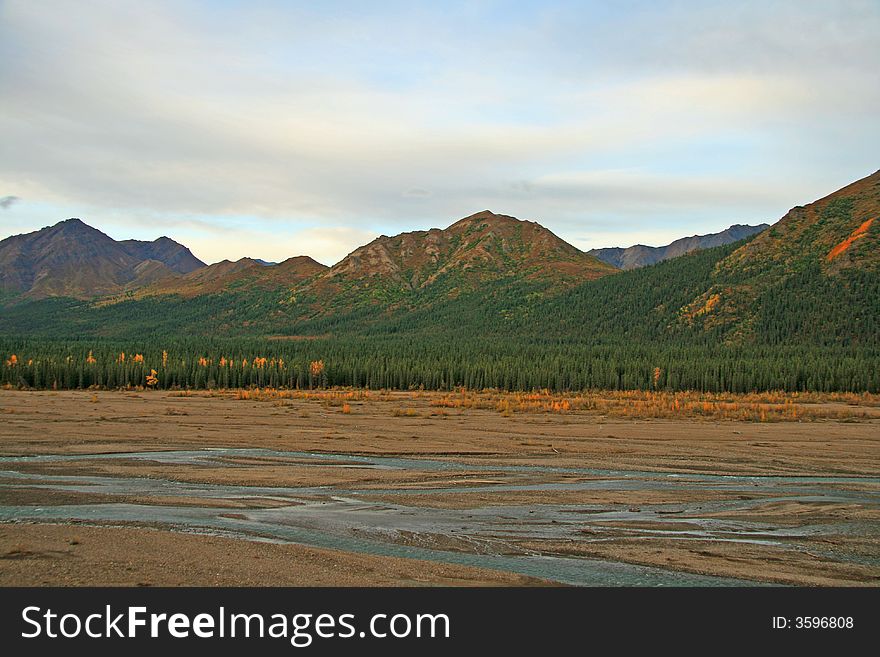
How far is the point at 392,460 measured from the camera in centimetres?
2786

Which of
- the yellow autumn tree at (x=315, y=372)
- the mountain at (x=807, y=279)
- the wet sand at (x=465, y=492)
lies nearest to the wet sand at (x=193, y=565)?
the wet sand at (x=465, y=492)

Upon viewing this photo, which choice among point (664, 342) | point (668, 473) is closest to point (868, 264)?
point (664, 342)

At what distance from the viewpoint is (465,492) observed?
21.4 metres

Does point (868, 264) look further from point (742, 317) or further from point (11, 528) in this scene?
point (11, 528)

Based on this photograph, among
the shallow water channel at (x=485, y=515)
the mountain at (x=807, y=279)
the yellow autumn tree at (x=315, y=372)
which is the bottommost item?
the shallow water channel at (x=485, y=515)

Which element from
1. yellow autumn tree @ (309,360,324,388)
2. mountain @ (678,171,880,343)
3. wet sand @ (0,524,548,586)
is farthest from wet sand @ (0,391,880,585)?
mountain @ (678,171,880,343)

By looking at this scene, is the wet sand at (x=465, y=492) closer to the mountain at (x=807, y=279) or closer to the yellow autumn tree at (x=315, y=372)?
the yellow autumn tree at (x=315, y=372)

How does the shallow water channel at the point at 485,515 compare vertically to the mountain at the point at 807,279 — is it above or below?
below

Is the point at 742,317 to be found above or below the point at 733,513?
above

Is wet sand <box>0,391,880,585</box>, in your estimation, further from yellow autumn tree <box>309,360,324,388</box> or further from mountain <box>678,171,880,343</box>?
mountain <box>678,171,880,343</box>

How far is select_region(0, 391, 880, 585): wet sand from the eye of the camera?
13.5 meters

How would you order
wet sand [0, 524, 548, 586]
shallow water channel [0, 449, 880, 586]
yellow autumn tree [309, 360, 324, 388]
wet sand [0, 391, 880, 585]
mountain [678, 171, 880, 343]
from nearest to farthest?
wet sand [0, 524, 548, 586], wet sand [0, 391, 880, 585], shallow water channel [0, 449, 880, 586], yellow autumn tree [309, 360, 324, 388], mountain [678, 171, 880, 343]

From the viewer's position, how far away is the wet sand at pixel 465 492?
1355cm

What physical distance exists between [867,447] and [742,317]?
10537 cm
